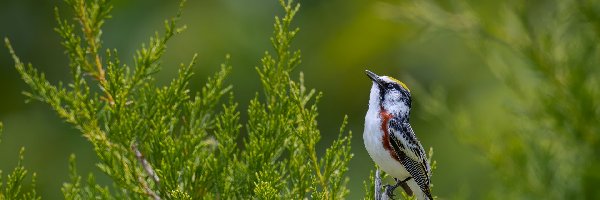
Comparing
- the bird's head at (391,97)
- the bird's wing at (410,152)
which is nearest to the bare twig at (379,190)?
the bird's wing at (410,152)

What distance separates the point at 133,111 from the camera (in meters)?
3.59

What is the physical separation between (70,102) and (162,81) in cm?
733

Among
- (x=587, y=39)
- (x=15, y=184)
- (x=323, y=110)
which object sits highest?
(x=323, y=110)

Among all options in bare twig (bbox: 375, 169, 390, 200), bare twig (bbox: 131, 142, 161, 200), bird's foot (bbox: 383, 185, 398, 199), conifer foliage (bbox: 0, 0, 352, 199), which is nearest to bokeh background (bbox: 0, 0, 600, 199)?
bird's foot (bbox: 383, 185, 398, 199)

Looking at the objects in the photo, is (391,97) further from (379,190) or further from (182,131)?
(182,131)

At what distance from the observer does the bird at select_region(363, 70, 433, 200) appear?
13.0 feet

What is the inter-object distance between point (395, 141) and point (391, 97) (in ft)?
0.81

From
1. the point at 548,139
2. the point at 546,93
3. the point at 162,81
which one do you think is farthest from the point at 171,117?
the point at 162,81

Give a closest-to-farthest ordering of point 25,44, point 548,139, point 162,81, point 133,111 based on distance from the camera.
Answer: point 133,111 → point 548,139 → point 162,81 → point 25,44

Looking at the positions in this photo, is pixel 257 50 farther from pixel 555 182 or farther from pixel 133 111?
pixel 133 111

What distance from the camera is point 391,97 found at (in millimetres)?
4254

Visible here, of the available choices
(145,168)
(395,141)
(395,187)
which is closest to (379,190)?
(395,187)

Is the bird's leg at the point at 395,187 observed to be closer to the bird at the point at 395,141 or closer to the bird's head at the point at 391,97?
the bird at the point at 395,141

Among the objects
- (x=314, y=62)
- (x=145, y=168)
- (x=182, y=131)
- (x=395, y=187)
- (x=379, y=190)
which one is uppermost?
(x=314, y=62)
